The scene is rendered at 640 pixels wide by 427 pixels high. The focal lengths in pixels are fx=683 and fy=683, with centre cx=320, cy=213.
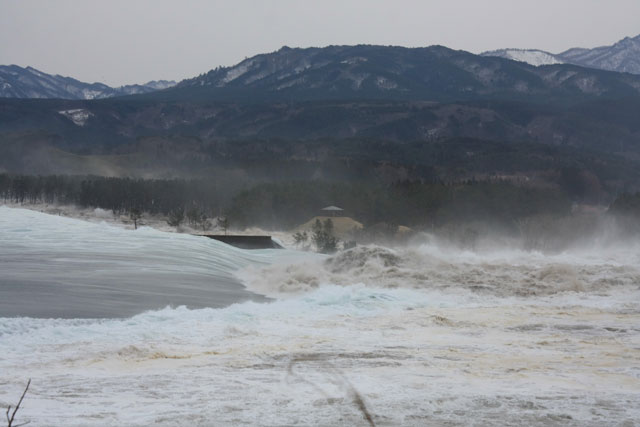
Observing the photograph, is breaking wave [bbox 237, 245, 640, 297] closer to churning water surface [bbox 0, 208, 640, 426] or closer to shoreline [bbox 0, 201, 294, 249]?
churning water surface [bbox 0, 208, 640, 426]

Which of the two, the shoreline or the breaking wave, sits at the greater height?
the breaking wave

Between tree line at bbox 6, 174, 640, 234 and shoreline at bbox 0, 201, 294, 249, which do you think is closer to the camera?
shoreline at bbox 0, 201, 294, 249

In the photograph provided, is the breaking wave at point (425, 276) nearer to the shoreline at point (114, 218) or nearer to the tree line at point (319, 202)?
the shoreline at point (114, 218)

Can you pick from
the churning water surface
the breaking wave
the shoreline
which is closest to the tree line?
the shoreline

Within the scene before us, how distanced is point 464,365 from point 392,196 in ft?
321

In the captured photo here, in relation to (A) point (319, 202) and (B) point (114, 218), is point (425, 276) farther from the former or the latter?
(B) point (114, 218)

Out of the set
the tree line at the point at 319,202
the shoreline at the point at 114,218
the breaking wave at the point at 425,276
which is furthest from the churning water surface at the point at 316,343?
the tree line at the point at 319,202

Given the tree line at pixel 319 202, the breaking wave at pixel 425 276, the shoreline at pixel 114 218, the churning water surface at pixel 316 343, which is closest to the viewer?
the churning water surface at pixel 316 343

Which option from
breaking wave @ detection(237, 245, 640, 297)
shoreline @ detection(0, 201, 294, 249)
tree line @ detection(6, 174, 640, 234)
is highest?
tree line @ detection(6, 174, 640, 234)

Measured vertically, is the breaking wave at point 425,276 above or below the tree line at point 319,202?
below

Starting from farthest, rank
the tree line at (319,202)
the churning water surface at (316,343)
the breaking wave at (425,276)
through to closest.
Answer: the tree line at (319,202)
the breaking wave at (425,276)
the churning water surface at (316,343)

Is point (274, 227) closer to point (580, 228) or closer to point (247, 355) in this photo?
point (580, 228)

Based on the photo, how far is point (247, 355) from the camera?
49.2 ft

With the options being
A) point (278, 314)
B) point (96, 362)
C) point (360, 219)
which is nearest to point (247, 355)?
point (96, 362)
